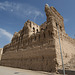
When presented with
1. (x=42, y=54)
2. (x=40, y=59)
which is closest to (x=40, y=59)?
(x=40, y=59)

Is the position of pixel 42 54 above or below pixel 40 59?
above

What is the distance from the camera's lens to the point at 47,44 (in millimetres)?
14062

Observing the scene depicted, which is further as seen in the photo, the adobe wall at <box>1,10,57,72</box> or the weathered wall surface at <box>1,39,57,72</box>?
the adobe wall at <box>1,10,57,72</box>

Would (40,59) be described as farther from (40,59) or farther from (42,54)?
(42,54)

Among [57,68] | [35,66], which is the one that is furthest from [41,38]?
[57,68]

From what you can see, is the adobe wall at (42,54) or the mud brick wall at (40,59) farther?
the adobe wall at (42,54)

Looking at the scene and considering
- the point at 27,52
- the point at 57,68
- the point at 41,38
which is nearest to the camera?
the point at 57,68

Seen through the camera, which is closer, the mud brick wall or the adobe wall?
the mud brick wall

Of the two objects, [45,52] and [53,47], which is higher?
[53,47]

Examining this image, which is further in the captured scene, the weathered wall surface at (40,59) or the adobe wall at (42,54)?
the adobe wall at (42,54)

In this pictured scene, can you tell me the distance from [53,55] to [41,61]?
9.76 feet

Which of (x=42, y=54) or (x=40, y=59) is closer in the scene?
(x=42, y=54)

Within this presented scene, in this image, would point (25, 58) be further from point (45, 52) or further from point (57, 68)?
point (57, 68)

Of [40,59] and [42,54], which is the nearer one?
[42,54]
